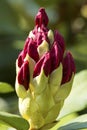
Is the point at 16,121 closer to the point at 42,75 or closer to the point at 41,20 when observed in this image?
the point at 42,75

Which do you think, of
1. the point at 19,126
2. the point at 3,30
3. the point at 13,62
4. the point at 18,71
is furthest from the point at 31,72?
the point at 3,30

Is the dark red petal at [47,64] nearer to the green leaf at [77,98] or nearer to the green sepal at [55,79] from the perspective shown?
the green sepal at [55,79]

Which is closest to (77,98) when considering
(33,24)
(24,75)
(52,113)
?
(52,113)

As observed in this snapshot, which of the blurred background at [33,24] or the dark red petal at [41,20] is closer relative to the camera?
the dark red petal at [41,20]

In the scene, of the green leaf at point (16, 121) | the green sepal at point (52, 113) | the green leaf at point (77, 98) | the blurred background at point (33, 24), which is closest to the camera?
the green leaf at point (16, 121)

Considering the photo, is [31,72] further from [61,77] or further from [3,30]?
[3,30]

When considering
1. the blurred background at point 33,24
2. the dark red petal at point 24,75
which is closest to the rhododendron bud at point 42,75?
the dark red petal at point 24,75

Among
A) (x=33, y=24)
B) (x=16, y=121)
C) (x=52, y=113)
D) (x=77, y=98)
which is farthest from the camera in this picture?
(x=33, y=24)
